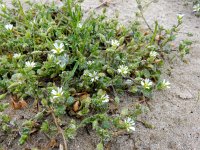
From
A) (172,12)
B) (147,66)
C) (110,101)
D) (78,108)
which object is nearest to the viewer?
(78,108)

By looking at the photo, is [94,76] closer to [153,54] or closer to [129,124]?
[129,124]

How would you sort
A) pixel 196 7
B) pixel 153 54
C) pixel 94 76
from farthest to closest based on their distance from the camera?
pixel 196 7 < pixel 153 54 < pixel 94 76

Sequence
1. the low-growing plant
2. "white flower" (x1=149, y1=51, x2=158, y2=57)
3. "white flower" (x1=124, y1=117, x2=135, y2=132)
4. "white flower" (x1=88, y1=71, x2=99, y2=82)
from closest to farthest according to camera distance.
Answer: "white flower" (x1=124, y1=117, x2=135, y2=132)
"white flower" (x1=88, y1=71, x2=99, y2=82)
"white flower" (x1=149, y1=51, x2=158, y2=57)
the low-growing plant

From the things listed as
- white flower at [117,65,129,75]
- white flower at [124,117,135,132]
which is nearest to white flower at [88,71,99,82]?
white flower at [117,65,129,75]

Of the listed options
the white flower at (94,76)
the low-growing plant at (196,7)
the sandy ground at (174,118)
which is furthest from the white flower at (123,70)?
the low-growing plant at (196,7)

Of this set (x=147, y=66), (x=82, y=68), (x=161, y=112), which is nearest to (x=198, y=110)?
(x=161, y=112)

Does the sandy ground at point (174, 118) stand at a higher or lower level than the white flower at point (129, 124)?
lower

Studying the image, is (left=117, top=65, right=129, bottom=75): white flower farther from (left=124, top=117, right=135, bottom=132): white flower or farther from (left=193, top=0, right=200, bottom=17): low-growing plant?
(left=193, top=0, right=200, bottom=17): low-growing plant

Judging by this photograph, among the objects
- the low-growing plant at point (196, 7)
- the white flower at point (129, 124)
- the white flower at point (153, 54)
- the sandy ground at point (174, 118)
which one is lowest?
the sandy ground at point (174, 118)

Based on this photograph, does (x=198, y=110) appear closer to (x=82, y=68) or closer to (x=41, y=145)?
(x=82, y=68)

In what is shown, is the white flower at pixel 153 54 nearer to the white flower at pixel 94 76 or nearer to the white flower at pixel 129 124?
the white flower at pixel 94 76

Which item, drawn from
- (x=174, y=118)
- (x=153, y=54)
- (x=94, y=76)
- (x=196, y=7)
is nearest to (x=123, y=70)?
(x=94, y=76)
